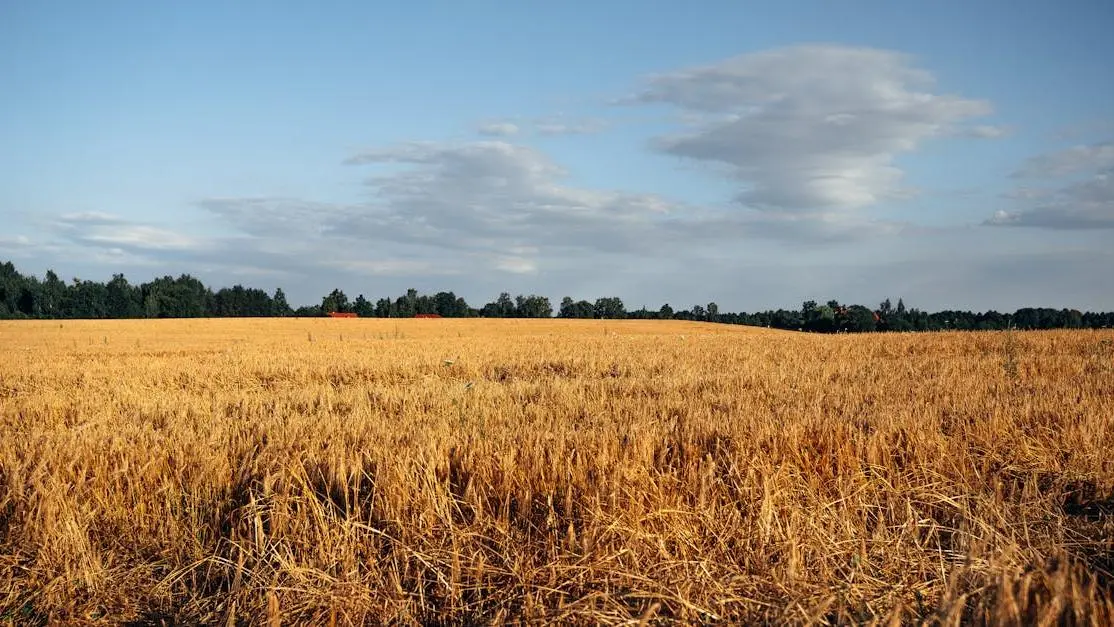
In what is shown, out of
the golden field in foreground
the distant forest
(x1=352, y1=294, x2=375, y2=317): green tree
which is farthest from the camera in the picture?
(x1=352, y1=294, x2=375, y2=317): green tree

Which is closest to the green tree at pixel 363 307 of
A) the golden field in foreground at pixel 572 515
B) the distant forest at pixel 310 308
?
the distant forest at pixel 310 308

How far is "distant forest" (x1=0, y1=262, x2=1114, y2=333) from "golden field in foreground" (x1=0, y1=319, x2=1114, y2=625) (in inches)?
3183

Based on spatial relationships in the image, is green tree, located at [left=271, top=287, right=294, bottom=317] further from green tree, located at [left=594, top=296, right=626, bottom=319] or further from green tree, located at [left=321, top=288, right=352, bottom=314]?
green tree, located at [left=594, top=296, right=626, bottom=319]

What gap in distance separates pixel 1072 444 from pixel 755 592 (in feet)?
15.7

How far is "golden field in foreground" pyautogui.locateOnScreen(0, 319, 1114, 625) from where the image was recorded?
13.0 feet

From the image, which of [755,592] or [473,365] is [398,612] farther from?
[473,365]

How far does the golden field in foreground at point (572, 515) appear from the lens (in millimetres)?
3965

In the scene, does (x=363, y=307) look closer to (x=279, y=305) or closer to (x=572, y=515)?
(x=279, y=305)

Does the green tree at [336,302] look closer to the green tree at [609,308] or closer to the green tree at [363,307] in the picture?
the green tree at [363,307]

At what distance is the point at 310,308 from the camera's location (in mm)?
117188

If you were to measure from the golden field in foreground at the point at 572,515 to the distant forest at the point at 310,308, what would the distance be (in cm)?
8084

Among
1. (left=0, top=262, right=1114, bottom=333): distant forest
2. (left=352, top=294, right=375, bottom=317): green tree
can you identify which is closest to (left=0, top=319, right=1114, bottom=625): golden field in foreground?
(left=0, top=262, right=1114, bottom=333): distant forest

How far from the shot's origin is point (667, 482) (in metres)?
5.52

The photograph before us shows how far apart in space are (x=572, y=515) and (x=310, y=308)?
389 ft
